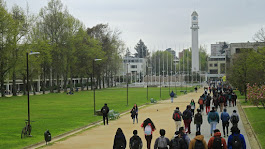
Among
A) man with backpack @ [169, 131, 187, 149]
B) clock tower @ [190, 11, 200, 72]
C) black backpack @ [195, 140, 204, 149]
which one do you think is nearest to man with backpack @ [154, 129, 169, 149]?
man with backpack @ [169, 131, 187, 149]

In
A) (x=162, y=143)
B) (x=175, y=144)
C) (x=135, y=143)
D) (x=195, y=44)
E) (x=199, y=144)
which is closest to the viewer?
(x=199, y=144)

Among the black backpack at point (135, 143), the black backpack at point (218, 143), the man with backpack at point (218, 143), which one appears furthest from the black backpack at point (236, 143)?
the black backpack at point (135, 143)

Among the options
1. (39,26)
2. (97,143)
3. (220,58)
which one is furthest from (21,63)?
(220,58)

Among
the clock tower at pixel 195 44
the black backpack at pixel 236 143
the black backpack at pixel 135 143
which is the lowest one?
the black backpack at pixel 135 143

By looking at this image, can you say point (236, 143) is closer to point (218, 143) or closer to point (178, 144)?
point (218, 143)

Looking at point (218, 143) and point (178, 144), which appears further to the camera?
point (178, 144)

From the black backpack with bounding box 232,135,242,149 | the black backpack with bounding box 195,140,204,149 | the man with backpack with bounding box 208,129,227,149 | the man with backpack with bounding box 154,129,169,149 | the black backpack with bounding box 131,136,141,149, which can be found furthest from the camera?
the black backpack with bounding box 131,136,141,149

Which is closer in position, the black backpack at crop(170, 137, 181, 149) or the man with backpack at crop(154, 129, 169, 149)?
the black backpack at crop(170, 137, 181, 149)

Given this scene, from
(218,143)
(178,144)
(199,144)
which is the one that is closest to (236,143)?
(218,143)

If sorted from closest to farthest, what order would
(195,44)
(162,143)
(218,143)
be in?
(218,143), (162,143), (195,44)

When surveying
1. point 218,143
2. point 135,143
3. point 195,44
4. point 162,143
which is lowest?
point 135,143

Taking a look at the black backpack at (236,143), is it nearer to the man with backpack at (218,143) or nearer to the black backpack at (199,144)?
the man with backpack at (218,143)

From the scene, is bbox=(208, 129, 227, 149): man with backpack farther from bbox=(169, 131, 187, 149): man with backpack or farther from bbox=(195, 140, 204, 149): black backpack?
bbox=(169, 131, 187, 149): man with backpack

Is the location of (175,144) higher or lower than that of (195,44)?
lower
